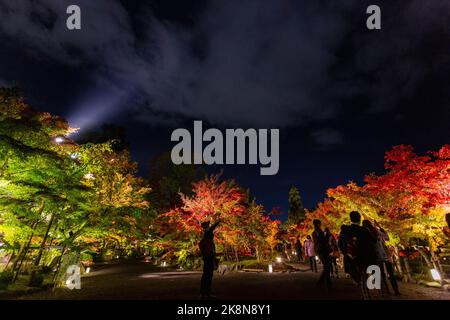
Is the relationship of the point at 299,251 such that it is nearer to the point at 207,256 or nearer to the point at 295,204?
the point at 295,204

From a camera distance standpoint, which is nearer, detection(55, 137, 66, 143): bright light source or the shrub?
the shrub

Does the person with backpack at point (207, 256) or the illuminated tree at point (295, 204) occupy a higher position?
the illuminated tree at point (295, 204)

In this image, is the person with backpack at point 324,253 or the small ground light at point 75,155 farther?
the small ground light at point 75,155

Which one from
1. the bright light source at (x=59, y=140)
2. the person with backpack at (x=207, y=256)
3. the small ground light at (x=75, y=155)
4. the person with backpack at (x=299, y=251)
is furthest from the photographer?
the person with backpack at (x=299, y=251)

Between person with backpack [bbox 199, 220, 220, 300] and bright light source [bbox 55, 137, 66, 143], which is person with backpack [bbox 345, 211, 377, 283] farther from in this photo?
bright light source [bbox 55, 137, 66, 143]

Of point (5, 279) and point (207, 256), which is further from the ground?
point (207, 256)

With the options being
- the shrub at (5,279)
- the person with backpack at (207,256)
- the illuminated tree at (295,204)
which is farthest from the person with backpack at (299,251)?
the shrub at (5,279)

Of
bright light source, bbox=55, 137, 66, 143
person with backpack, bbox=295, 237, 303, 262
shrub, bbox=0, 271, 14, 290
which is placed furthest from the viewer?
person with backpack, bbox=295, 237, 303, 262

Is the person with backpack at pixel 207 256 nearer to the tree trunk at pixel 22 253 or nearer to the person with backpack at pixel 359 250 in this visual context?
the person with backpack at pixel 359 250

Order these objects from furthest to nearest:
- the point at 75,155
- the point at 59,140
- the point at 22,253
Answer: the point at 75,155 → the point at 59,140 → the point at 22,253

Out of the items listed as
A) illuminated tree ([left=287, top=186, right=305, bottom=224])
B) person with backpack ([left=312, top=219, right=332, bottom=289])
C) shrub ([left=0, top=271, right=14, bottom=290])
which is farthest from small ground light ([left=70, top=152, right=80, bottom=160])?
illuminated tree ([left=287, top=186, right=305, bottom=224])

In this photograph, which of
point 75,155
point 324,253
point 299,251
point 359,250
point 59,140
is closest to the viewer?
point 359,250

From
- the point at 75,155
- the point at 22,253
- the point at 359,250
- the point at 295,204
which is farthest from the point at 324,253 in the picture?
the point at 295,204
